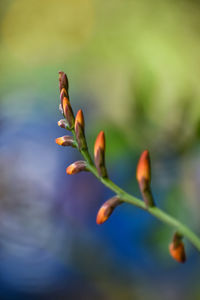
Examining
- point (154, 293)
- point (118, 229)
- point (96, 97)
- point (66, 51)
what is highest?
point (66, 51)

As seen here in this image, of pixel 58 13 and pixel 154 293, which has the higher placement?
pixel 58 13

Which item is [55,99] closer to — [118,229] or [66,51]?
[66,51]

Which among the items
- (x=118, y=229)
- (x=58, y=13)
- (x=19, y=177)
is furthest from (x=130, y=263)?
(x=58, y=13)

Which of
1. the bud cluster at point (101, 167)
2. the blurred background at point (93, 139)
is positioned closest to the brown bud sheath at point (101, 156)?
the bud cluster at point (101, 167)

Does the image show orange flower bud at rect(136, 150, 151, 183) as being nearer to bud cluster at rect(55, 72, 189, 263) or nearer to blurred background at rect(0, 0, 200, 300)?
bud cluster at rect(55, 72, 189, 263)

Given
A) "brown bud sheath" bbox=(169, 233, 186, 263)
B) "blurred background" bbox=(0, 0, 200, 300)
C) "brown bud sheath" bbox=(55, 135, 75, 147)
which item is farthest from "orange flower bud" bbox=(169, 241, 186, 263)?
"blurred background" bbox=(0, 0, 200, 300)

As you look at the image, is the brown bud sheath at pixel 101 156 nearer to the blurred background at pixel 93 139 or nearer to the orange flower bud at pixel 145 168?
the orange flower bud at pixel 145 168
